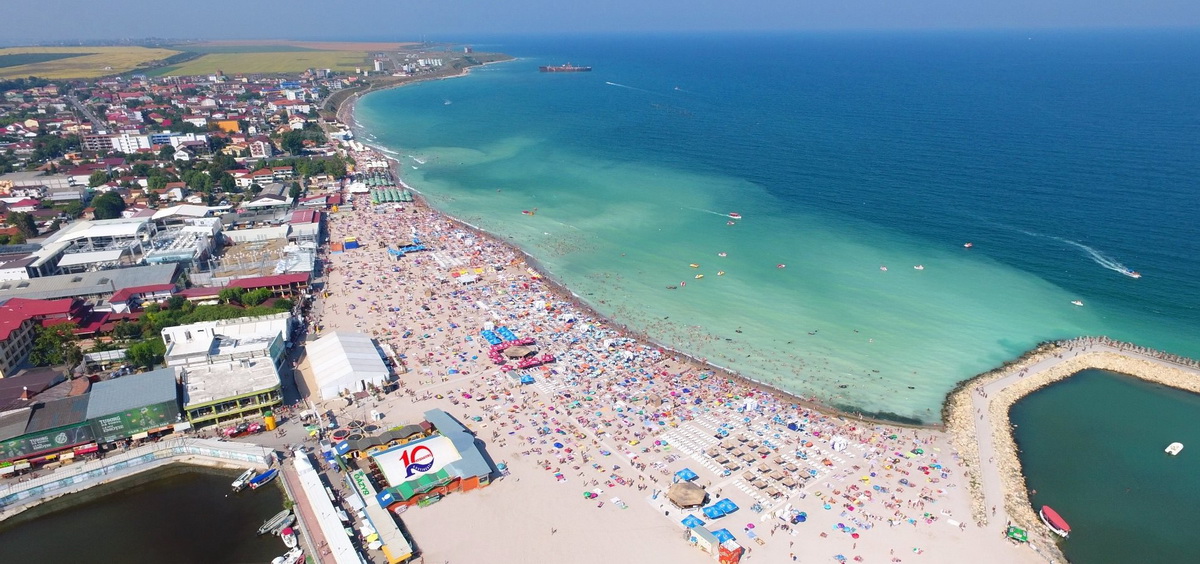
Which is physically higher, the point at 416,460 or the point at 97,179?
the point at 97,179

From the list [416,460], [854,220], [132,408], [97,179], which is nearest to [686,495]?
[416,460]

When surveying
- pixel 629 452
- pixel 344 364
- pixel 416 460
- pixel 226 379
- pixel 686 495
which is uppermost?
pixel 226 379

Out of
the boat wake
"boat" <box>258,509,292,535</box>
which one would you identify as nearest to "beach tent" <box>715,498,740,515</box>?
"boat" <box>258,509,292,535</box>

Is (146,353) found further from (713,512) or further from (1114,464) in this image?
(1114,464)

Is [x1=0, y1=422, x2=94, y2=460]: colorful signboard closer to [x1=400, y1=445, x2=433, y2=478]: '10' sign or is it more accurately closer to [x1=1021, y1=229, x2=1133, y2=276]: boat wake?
[x1=400, y1=445, x2=433, y2=478]: '10' sign

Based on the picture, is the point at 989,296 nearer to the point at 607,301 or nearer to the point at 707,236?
the point at 707,236

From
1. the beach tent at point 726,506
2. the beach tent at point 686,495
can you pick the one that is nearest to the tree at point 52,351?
the beach tent at point 686,495

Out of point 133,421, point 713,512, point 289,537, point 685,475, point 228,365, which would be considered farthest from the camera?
point 228,365
